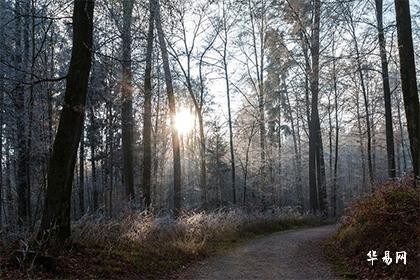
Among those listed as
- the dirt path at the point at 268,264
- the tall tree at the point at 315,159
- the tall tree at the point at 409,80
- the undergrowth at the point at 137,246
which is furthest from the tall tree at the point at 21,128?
the tall tree at the point at 315,159

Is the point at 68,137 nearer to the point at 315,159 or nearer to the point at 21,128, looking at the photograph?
the point at 21,128

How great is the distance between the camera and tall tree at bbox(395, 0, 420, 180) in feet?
31.0

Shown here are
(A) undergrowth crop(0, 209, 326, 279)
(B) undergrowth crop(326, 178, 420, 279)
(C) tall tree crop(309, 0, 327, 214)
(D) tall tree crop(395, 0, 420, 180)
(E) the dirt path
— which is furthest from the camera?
(C) tall tree crop(309, 0, 327, 214)

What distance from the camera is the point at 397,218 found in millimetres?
8156

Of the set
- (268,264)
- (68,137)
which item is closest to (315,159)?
(268,264)

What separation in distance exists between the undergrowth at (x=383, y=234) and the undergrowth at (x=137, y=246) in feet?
11.7

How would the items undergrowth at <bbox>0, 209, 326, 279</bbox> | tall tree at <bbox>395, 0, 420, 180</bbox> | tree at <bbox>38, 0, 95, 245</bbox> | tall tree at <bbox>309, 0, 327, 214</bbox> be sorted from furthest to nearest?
tall tree at <bbox>309, 0, 327, 214</bbox>, tall tree at <bbox>395, 0, 420, 180</bbox>, tree at <bbox>38, 0, 95, 245</bbox>, undergrowth at <bbox>0, 209, 326, 279</bbox>

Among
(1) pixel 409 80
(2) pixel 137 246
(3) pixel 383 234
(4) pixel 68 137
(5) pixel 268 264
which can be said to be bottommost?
(5) pixel 268 264

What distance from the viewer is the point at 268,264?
30.6 feet

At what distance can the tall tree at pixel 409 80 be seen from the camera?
9445 mm

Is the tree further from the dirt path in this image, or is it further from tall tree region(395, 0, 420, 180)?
tall tree region(395, 0, 420, 180)

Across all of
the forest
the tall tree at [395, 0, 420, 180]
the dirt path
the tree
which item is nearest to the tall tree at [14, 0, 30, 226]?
the forest

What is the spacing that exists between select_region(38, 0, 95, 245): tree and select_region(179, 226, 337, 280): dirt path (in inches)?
108

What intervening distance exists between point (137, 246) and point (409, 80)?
7.30 m
